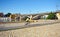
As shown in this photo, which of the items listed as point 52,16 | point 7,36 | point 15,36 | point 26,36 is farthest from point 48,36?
point 52,16

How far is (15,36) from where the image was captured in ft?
44.5

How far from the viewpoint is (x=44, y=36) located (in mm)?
13578

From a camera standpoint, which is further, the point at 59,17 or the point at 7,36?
the point at 59,17

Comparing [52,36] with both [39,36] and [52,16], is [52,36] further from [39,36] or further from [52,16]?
[52,16]

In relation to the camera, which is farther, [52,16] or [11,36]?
[52,16]

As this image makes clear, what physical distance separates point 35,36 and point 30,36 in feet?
1.69

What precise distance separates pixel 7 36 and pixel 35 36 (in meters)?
2.88

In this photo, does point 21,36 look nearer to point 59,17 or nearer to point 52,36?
point 52,36

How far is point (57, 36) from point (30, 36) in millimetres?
2791

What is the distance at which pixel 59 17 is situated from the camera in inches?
2307

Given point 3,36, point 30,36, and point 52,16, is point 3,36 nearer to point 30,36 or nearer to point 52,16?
point 30,36

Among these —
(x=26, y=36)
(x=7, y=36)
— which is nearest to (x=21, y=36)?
(x=26, y=36)

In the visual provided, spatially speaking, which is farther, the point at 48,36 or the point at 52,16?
the point at 52,16

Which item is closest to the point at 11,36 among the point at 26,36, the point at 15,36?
the point at 15,36
